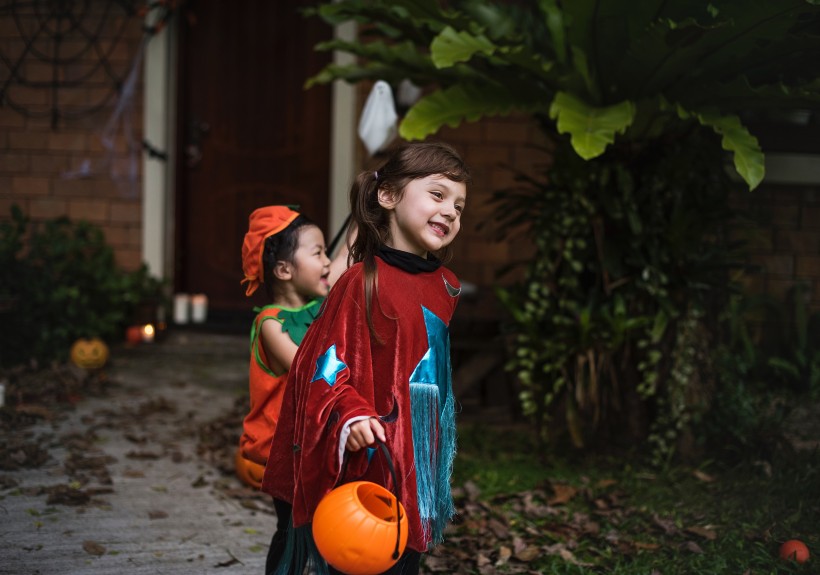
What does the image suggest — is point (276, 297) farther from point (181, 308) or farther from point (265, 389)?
point (181, 308)

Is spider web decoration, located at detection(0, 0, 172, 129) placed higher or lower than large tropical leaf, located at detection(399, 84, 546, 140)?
higher

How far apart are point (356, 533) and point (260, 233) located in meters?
1.14

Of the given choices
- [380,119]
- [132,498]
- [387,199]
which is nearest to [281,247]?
[387,199]

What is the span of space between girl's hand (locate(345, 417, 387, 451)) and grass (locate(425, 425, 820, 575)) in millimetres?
1219

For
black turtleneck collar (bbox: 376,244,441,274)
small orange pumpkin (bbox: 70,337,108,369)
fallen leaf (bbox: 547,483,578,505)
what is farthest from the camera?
small orange pumpkin (bbox: 70,337,108,369)

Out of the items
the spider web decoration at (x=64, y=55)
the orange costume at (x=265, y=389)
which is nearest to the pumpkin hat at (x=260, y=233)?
the orange costume at (x=265, y=389)

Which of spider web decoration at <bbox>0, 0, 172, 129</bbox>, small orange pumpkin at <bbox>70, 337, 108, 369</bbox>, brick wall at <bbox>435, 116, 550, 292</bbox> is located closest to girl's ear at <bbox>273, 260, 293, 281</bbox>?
small orange pumpkin at <bbox>70, 337, 108, 369</bbox>

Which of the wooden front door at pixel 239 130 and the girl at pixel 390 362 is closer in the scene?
the girl at pixel 390 362

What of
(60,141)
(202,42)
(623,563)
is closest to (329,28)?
(202,42)

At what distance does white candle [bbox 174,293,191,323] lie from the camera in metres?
6.92

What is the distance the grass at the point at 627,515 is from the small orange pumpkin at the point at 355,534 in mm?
1202

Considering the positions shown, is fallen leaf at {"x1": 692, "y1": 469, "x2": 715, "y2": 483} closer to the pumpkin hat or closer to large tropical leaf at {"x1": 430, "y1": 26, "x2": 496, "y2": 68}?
large tropical leaf at {"x1": 430, "y1": 26, "x2": 496, "y2": 68}

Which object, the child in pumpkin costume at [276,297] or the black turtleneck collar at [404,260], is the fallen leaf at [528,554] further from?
the black turtleneck collar at [404,260]

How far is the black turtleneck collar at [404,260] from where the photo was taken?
2.22m
